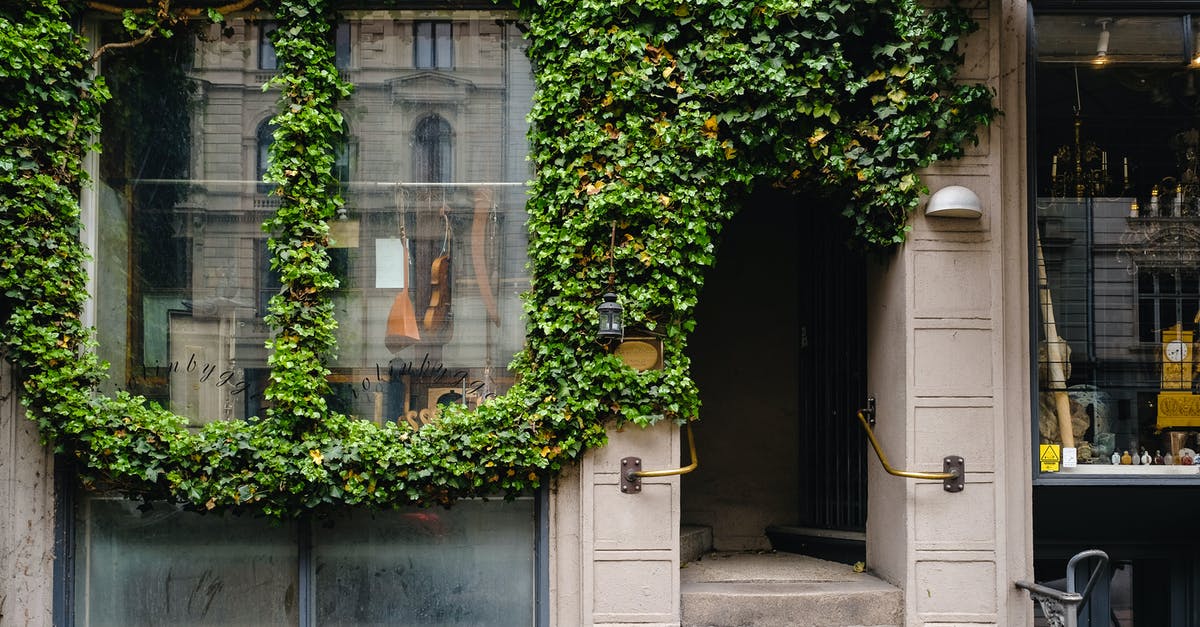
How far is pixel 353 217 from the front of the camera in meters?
6.48

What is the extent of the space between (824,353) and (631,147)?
8.94 feet

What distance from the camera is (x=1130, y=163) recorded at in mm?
6797

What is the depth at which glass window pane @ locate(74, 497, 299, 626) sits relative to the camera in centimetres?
627

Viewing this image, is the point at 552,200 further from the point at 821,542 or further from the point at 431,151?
the point at 821,542

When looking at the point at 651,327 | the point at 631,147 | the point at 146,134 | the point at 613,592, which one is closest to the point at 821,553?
the point at 613,592

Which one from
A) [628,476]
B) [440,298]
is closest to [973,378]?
[628,476]

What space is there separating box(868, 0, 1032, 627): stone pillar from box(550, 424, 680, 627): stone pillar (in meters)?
1.65

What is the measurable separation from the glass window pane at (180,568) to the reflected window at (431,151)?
271 centimetres

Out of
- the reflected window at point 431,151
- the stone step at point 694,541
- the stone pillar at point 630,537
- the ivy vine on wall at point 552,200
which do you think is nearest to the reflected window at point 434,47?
the reflected window at point 431,151

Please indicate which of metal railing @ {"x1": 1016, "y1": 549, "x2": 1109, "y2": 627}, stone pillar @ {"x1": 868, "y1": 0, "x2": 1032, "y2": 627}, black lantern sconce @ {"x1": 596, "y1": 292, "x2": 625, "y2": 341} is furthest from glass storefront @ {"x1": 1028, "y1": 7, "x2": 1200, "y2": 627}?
black lantern sconce @ {"x1": 596, "y1": 292, "x2": 625, "y2": 341}

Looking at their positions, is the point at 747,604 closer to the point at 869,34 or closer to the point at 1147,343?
the point at 1147,343

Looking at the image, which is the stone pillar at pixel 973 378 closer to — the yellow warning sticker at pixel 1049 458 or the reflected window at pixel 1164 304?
the yellow warning sticker at pixel 1049 458

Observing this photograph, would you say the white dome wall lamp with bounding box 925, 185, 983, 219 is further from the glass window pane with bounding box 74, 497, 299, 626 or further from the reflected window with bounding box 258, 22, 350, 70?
the glass window pane with bounding box 74, 497, 299, 626

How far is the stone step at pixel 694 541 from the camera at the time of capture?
7.18 meters
